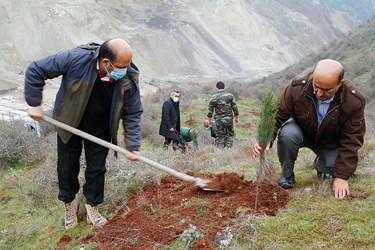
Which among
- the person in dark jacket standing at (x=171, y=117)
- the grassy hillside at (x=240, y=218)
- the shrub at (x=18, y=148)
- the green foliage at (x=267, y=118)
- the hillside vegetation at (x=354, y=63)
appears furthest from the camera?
the hillside vegetation at (x=354, y=63)

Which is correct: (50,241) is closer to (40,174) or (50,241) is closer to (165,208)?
(165,208)

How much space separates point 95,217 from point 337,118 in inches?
92.1

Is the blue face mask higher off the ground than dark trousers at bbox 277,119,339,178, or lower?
higher

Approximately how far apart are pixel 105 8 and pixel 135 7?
4.39 meters

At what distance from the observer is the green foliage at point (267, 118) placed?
118 inches

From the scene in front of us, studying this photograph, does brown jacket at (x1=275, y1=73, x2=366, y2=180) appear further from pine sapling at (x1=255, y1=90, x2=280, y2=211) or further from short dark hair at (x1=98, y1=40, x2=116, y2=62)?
short dark hair at (x1=98, y1=40, x2=116, y2=62)

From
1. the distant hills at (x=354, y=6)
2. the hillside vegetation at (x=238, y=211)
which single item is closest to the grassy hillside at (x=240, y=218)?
the hillside vegetation at (x=238, y=211)

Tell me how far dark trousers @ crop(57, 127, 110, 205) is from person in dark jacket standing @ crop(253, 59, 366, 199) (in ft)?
4.53

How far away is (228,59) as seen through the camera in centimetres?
4462

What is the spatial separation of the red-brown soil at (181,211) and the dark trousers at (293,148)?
0.28m

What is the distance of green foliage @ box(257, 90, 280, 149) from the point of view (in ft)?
Answer: 9.84

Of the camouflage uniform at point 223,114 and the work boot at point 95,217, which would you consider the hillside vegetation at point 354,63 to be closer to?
the camouflage uniform at point 223,114

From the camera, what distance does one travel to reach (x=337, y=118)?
339 centimetres

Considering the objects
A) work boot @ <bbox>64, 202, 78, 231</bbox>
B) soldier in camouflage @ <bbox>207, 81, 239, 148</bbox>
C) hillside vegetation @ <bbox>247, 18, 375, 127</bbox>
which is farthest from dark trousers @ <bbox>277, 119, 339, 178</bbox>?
hillside vegetation @ <bbox>247, 18, 375, 127</bbox>
